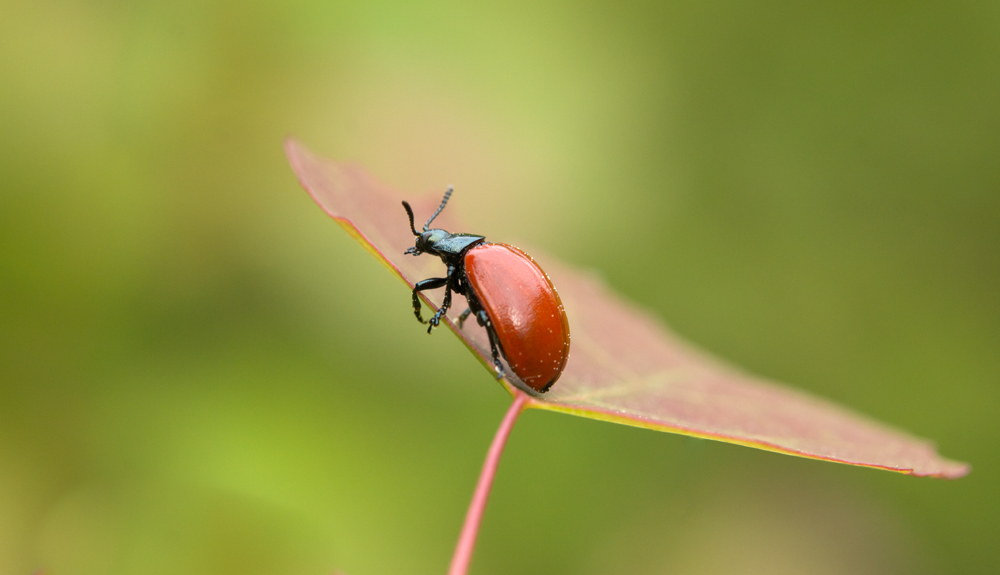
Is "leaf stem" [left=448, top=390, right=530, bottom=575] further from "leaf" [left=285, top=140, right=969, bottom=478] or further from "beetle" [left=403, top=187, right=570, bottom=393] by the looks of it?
"beetle" [left=403, top=187, right=570, bottom=393]

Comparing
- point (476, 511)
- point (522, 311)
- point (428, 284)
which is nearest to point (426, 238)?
point (428, 284)

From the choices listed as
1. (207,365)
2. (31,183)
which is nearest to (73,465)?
(207,365)

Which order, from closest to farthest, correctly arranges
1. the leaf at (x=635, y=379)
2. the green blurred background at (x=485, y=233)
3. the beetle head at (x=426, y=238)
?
the leaf at (x=635, y=379), the beetle head at (x=426, y=238), the green blurred background at (x=485, y=233)

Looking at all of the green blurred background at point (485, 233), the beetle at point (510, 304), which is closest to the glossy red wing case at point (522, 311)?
the beetle at point (510, 304)

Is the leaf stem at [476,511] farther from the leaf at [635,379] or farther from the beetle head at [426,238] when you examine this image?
the beetle head at [426,238]

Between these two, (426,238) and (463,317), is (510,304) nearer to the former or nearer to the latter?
(463,317)

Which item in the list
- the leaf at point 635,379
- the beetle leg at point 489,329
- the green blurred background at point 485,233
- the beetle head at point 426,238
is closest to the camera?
the leaf at point 635,379

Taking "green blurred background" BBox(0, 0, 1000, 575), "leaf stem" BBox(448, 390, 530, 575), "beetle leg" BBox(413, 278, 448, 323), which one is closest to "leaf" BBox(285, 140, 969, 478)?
"beetle leg" BBox(413, 278, 448, 323)
